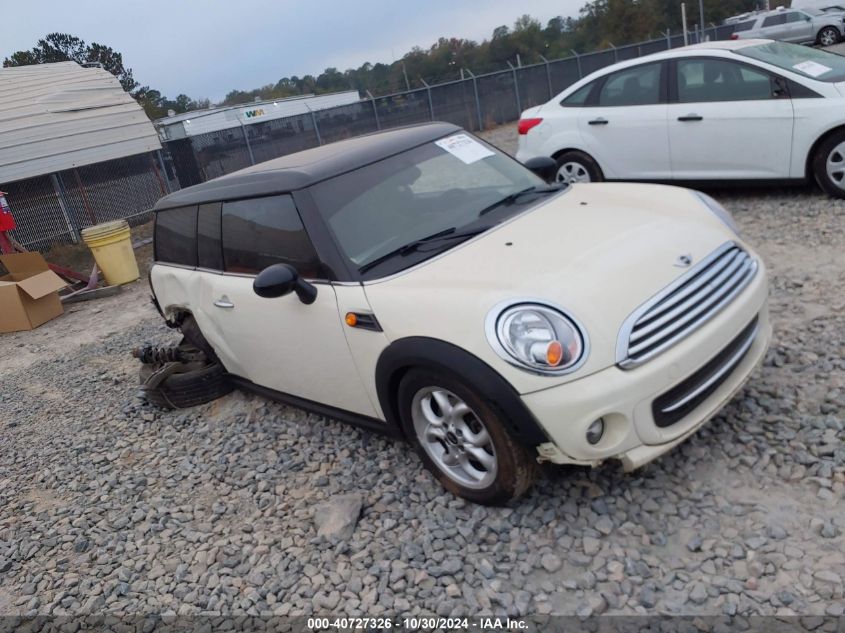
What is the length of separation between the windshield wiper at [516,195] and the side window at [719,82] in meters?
3.49

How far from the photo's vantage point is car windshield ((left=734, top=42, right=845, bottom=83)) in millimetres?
6418

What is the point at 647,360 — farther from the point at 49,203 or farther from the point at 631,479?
the point at 49,203

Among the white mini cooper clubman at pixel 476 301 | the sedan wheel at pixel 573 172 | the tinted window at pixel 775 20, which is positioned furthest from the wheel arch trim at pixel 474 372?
the tinted window at pixel 775 20

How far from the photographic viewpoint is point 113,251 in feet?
35.2

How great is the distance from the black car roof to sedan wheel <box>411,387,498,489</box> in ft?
4.49

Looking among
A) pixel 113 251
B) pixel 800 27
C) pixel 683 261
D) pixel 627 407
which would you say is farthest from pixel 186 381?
pixel 800 27

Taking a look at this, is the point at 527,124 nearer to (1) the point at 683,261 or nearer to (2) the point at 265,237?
(2) the point at 265,237

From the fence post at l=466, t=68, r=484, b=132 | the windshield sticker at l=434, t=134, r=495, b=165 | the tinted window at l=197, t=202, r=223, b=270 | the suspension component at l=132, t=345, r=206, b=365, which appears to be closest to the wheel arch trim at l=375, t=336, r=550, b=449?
the windshield sticker at l=434, t=134, r=495, b=165

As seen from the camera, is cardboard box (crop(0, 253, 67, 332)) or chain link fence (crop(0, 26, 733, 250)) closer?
cardboard box (crop(0, 253, 67, 332))

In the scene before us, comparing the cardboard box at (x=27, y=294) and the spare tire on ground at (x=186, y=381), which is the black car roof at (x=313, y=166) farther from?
the cardboard box at (x=27, y=294)

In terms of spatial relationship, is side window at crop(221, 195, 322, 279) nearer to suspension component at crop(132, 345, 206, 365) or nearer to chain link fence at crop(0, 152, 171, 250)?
suspension component at crop(132, 345, 206, 365)

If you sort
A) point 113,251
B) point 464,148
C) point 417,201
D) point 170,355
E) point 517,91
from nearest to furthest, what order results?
point 417,201 → point 464,148 → point 170,355 → point 113,251 → point 517,91

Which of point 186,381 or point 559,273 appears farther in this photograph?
point 186,381

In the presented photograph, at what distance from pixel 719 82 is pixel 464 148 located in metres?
3.85
